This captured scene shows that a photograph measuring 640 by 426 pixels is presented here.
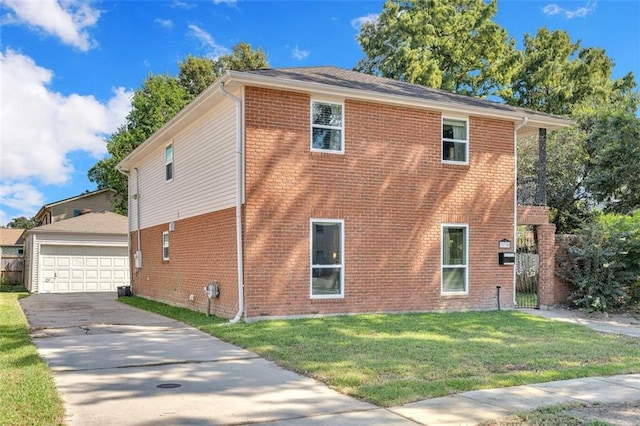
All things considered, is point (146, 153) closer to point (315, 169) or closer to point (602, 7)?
point (315, 169)

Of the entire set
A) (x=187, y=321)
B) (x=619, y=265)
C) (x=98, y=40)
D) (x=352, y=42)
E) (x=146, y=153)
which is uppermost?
(x=352, y=42)

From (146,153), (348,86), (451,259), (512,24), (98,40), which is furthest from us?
(512,24)

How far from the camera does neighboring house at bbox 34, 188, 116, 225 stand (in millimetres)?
34562

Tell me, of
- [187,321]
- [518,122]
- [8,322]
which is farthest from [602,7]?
[8,322]

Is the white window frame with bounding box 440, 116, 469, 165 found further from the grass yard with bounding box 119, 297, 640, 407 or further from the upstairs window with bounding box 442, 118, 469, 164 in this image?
the grass yard with bounding box 119, 297, 640, 407

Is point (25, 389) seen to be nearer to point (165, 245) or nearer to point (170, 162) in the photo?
point (170, 162)

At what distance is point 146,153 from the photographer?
64.5 ft

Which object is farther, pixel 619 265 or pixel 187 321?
pixel 619 265

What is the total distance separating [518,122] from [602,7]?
28.4ft

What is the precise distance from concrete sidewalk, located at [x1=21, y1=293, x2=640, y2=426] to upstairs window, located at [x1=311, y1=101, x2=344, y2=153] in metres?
5.32

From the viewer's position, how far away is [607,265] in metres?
14.1

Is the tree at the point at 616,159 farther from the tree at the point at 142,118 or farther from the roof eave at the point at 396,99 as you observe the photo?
the tree at the point at 142,118

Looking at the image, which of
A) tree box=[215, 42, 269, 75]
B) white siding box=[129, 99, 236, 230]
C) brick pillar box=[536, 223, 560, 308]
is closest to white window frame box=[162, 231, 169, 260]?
white siding box=[129, 99, 236, 230]

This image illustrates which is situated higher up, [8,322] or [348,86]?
[348,86]
